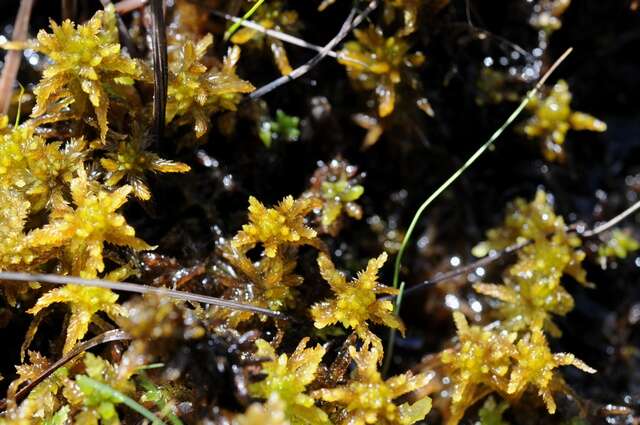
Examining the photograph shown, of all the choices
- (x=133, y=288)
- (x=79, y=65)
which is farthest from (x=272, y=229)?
(x=79, y=65)

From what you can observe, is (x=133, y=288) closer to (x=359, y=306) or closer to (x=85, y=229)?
(x=85, y=229)

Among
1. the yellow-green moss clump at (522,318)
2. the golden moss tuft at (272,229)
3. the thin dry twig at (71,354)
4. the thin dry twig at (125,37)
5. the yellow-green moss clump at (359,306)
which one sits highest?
the thin dry twig at (125,37)

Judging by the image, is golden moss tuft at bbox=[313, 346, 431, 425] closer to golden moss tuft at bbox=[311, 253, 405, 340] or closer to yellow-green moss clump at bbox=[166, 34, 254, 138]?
golden moss tuft at bbox=[311, 253, 405, 340]

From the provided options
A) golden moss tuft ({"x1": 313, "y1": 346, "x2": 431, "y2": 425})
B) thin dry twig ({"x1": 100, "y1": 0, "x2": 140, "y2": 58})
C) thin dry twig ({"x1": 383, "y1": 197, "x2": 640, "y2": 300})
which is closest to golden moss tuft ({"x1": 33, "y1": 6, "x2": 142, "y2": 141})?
thin dry twig ({"x1": 100, "y1": 0, "x2": 140, "y2": 58})

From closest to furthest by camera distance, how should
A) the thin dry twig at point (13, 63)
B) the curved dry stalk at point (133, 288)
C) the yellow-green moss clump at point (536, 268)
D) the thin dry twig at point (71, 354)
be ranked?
the curved dry stalk at point (133, 288)
the thin dry twig at point (71, 354)
the thin dry twig at point (13, 63)
the yellow-green moss clump at point (536, 268)

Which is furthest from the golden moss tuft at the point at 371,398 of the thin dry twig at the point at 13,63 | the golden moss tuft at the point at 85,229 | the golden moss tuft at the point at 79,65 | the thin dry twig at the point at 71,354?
the thin dry twig at the point at 13,63

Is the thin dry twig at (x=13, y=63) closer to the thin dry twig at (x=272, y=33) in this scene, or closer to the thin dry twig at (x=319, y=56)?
the thin dry twig at (x=272, y=33)
